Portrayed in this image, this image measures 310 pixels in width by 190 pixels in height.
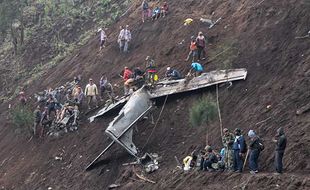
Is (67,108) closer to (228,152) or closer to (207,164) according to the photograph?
(207,164)

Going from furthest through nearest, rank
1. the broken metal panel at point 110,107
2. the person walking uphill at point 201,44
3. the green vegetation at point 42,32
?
the green vegetation at point 42,32, the person walking uphill at point 201,44, the broken metal panel at point 110,107

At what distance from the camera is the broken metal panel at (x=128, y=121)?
20500mm

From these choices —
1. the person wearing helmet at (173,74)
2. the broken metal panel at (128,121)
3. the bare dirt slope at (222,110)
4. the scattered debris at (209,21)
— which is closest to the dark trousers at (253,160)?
the bare dirt slope at (222,110)

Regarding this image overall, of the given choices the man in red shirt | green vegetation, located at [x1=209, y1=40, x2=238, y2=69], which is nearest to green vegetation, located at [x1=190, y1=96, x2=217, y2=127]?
green vegetation, located at [x1=209, y1=40, x2=238, y2=69]

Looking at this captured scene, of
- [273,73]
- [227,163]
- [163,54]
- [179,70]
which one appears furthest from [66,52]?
[227,163]

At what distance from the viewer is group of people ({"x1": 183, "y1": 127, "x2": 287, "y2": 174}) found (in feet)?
49.1

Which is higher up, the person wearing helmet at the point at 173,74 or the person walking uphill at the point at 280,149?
the person wearing helmet at the point at 173,74

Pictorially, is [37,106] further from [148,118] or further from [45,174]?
[148,118]

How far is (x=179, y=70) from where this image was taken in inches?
941

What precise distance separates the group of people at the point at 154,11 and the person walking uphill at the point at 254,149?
1539 centimetres

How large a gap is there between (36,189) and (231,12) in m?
10.9

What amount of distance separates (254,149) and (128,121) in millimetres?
6306

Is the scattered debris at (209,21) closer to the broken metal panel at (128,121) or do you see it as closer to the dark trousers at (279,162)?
the broken metal panel at (128,121)

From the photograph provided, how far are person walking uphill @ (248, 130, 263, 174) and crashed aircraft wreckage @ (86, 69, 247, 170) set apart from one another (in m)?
4.47
